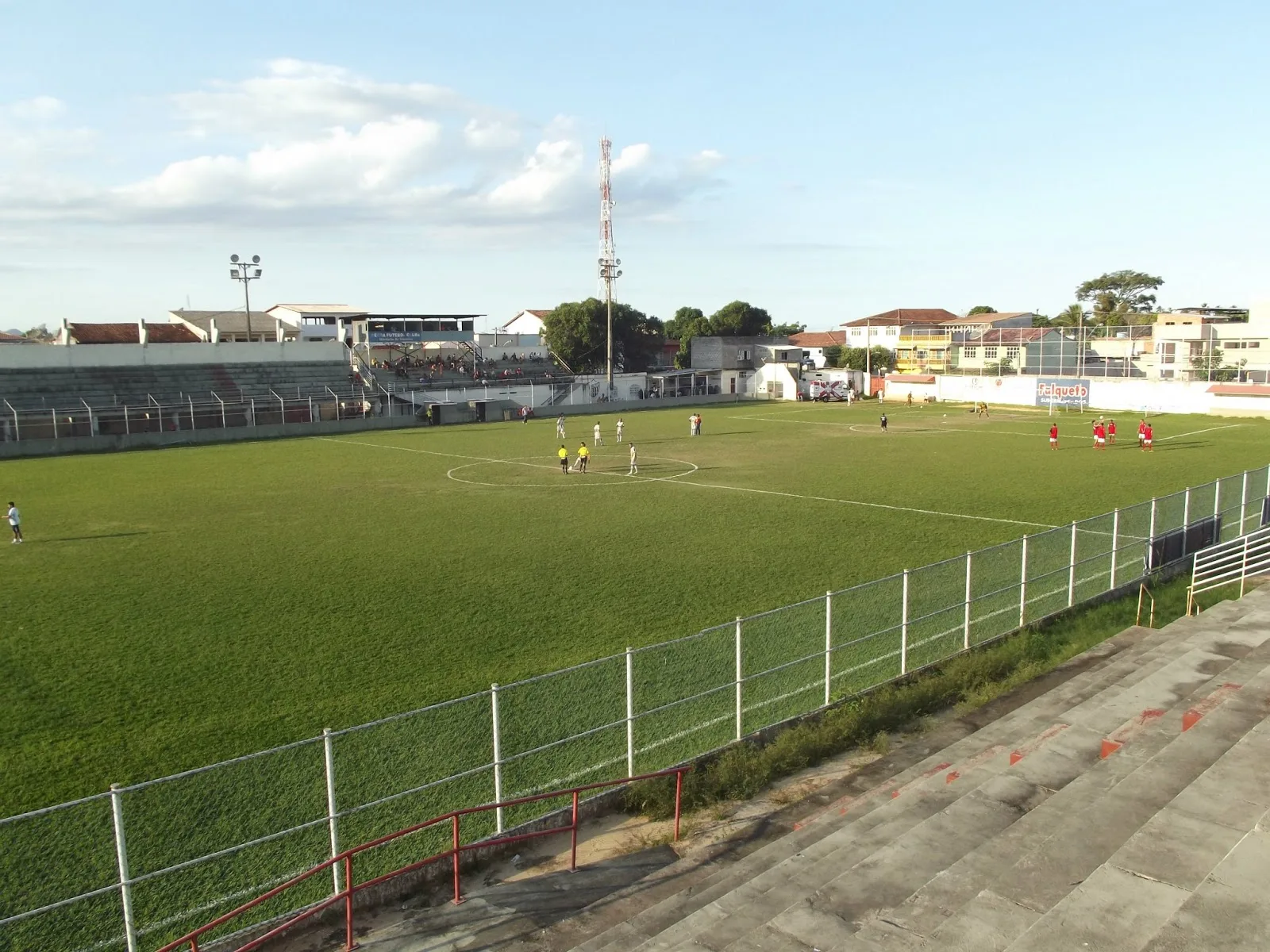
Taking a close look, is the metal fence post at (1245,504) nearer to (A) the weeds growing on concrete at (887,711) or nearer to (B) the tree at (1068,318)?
(A) the weeds growing on concrete at (887,711)

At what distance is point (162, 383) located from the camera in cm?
5406

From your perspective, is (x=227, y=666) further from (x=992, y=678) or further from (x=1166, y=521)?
(x=1166, y=521)

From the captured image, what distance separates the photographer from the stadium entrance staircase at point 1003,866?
21.7ft

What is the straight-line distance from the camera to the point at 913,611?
15891 millimetres

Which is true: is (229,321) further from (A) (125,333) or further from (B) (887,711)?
(B) (887,711)

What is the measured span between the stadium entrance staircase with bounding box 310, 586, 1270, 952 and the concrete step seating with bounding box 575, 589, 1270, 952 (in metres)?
0.02

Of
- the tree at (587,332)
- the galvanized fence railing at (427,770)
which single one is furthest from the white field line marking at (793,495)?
the tree at (587,332)

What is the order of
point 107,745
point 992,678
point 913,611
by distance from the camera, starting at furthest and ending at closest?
1. point 913,611
2. point 992,678
3. point 107,745

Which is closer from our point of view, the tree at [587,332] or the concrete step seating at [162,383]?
the concrete step seating at [162,383]

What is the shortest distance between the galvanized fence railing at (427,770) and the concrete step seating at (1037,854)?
2.10 metres

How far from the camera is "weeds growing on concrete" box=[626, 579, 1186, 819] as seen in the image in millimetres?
10484

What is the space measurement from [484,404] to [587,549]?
42815 millimetres

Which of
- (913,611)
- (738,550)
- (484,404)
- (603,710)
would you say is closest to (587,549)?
(738,550)

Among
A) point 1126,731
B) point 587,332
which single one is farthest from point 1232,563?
point 587,332
